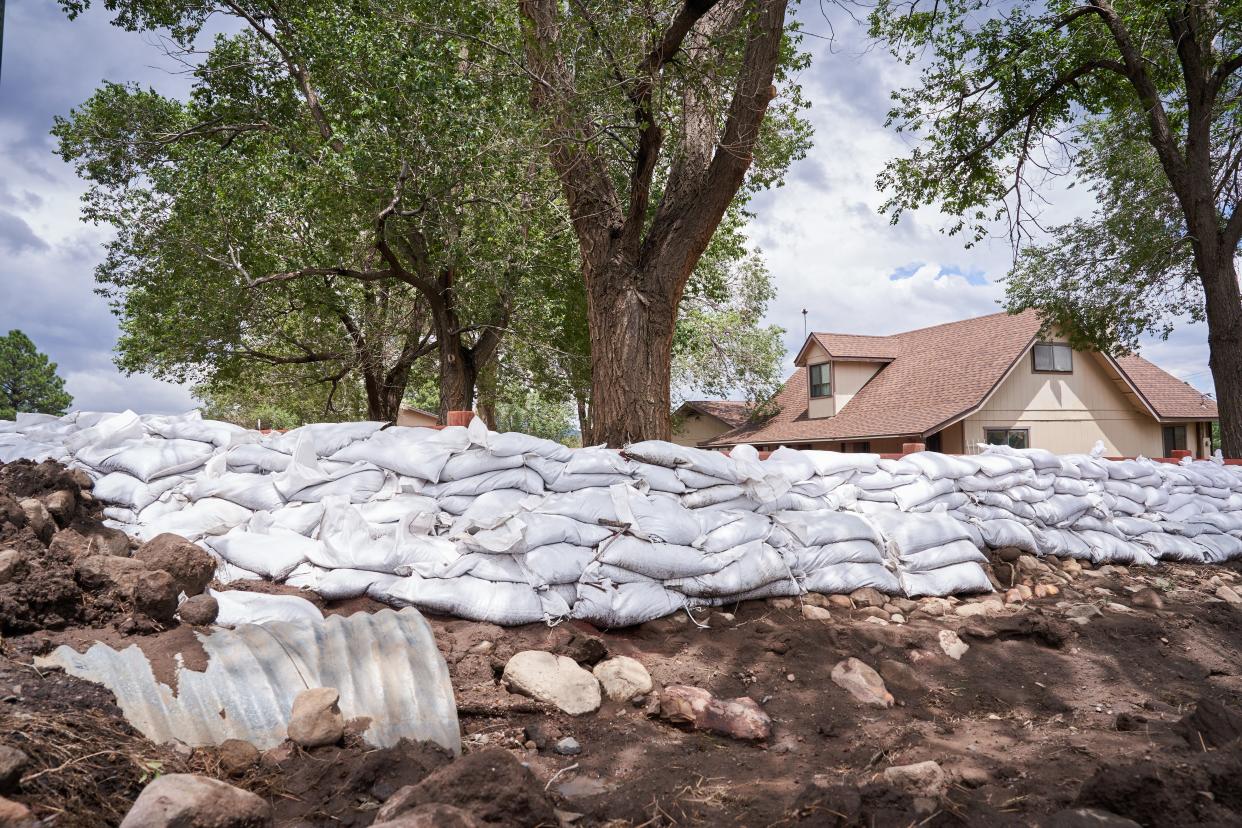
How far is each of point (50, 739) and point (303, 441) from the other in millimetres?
2978

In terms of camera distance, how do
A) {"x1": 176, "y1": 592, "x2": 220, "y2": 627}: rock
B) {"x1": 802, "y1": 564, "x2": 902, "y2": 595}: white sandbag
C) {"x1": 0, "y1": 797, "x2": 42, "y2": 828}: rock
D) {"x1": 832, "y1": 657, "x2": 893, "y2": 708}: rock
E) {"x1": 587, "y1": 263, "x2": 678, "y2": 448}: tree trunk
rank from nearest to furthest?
{"x1": 0, "y1": 797, "x2": 42, "y2": 828}: rock
{"x1": 176, "y1": 592, "x2": 220, "y2": 627}: rock
{"x1": 832, "y1": 657, "x2": 893, "y2": 708}: rock
{"x1": 802, "y1": 564, "x2": 902, "y2": 595}: white sandbag
{"x1": 587, "y1": 263, "x2": 678, "y2": 448}: tree trunk

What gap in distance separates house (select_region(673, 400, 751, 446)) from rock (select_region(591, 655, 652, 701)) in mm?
17793

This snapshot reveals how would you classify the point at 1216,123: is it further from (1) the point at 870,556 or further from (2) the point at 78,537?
(2) the point at 78,537

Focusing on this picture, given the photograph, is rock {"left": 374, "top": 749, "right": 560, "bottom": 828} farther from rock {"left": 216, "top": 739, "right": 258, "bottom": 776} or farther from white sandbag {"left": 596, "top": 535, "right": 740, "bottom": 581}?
white sandbag {"left": 596, "top": 535, "right": 740, "bottom": 581}

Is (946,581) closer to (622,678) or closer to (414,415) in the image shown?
(622,678)

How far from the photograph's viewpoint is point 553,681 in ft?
11.9

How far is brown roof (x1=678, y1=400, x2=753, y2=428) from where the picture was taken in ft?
71.9

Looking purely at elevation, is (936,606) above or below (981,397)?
below

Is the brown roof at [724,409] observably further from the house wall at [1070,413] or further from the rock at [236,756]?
the rock at [236,756]

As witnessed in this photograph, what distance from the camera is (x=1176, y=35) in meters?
9.61

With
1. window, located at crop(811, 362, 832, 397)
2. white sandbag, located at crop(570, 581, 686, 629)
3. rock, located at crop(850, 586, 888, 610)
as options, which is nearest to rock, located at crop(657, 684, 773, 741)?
white sandbag, located at crop(570, 581, 686, 629)

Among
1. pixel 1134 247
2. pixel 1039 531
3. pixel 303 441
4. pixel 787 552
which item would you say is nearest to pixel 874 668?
pixel 787 552

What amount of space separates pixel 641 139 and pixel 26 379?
29.2m

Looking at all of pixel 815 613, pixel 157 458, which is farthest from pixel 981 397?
pixel 157 458
